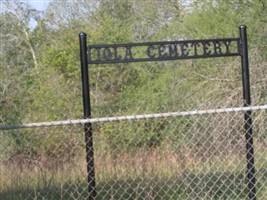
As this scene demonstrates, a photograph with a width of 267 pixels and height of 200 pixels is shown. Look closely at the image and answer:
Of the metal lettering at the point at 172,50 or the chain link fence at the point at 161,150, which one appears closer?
the metal lettering at the point at 172,50

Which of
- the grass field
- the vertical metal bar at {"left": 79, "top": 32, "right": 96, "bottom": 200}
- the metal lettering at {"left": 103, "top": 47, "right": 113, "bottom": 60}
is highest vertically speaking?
the metal lettering at {"left": 103, "top": 47, "right": 113, "bottom": 60}

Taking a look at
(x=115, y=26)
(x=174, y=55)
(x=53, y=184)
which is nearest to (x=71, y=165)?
(x=53, y=184)

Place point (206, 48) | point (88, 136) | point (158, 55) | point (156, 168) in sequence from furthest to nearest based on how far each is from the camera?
point (156, 168) < point (206, 48) < point (158, 55) < point (88, 136)

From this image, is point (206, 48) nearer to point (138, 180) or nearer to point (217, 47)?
point (217, 47)

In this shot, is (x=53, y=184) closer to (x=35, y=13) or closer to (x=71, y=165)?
(x=71, y=165)

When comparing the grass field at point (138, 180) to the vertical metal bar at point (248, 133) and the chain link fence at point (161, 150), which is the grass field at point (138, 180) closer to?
the chain link fence at point (161, 150)

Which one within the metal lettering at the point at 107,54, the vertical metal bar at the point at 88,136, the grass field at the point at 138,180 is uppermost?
the metal lettering at the point at 107,54

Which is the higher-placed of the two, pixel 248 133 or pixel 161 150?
pixel 248 133

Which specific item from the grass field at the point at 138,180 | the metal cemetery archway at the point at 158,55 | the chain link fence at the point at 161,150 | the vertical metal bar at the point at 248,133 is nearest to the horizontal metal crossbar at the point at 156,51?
the metal cemetery archway at the point at 158,55

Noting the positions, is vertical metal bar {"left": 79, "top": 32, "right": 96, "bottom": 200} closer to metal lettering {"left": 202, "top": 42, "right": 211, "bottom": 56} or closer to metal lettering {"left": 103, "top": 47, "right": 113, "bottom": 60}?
metal lettering {"left": 103, "top": 47, "right": 113, "bottom": 60}

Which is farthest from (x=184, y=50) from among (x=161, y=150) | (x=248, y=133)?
(x=161, y=150)

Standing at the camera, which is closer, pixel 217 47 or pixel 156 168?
pixel 217 47

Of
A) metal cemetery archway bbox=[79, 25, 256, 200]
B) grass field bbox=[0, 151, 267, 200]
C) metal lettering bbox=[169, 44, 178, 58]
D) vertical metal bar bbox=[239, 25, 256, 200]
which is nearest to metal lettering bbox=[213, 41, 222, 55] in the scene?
metal cemetery archway bbox=[79, 25, 256, 200]

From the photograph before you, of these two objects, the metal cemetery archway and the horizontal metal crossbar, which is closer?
the metal cemetery archway
